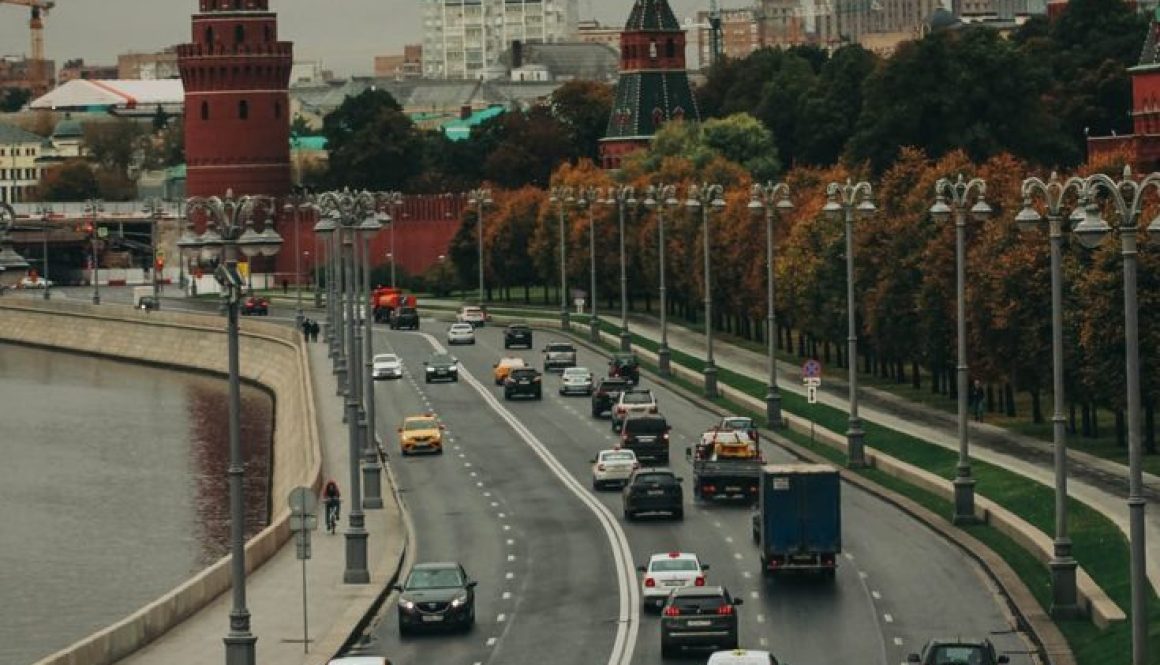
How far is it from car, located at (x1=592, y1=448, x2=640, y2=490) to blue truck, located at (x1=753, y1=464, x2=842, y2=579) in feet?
63.4

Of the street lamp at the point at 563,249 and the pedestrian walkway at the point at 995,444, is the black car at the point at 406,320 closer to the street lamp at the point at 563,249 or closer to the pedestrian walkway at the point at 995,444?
the street lamp at the point at 563,249

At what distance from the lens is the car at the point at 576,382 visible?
114688 millimetres

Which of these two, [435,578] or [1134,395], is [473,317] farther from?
[1134,395]

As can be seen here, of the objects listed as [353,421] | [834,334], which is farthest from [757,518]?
[834,334]

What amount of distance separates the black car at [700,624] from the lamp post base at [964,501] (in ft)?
58.0

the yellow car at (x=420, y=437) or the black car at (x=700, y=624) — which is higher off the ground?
the yellow car at (x=420, y=437)

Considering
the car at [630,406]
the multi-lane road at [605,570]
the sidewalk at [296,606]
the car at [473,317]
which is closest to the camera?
the multi-lane road at [605,570]

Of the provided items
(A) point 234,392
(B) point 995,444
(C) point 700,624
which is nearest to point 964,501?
(B) point 995,444

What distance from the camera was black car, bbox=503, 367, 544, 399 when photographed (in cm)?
11244

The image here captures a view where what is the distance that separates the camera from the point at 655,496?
72000 millimetres

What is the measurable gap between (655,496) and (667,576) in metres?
15.0

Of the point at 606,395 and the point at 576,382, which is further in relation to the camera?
the point at 576,382

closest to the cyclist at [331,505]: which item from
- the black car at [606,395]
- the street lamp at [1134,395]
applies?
the black car at [606,395]

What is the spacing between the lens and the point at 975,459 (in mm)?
80375
